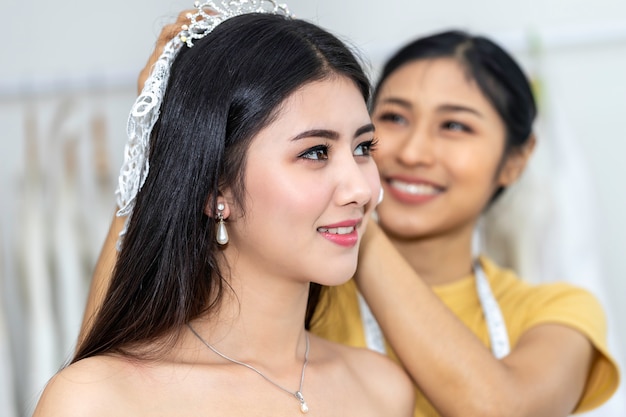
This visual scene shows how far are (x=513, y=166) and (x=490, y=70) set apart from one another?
0.24 m

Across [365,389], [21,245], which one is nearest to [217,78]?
[365,389]

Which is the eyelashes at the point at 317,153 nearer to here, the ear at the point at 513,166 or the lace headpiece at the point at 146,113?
the lace headpiece at the point at 146,113

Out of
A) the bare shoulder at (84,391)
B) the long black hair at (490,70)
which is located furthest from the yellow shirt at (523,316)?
the bare shoulder at (84,391)

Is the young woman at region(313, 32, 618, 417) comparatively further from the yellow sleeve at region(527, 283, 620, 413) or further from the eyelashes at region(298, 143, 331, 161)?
the eyelashes at region(298, 143, 331, 161)

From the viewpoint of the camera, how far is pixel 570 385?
201 cm

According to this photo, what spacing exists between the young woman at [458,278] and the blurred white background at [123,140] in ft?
0.61

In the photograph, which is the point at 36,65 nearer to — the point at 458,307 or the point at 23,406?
the point at 23,406

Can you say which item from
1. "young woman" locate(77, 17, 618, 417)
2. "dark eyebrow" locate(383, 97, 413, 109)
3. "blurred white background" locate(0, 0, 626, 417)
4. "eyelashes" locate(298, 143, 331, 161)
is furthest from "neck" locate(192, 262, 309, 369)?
"blurred white background" locate(0, 0, 626, 417)

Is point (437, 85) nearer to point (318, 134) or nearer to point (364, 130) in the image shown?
point (364, 130)

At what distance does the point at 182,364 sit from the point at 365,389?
36 centimetres

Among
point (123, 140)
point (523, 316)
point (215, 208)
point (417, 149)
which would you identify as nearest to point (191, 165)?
point (215, 208)

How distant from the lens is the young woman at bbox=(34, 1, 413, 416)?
148cm

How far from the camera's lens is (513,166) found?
2.33m

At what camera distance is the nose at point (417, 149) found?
6.98 ft
